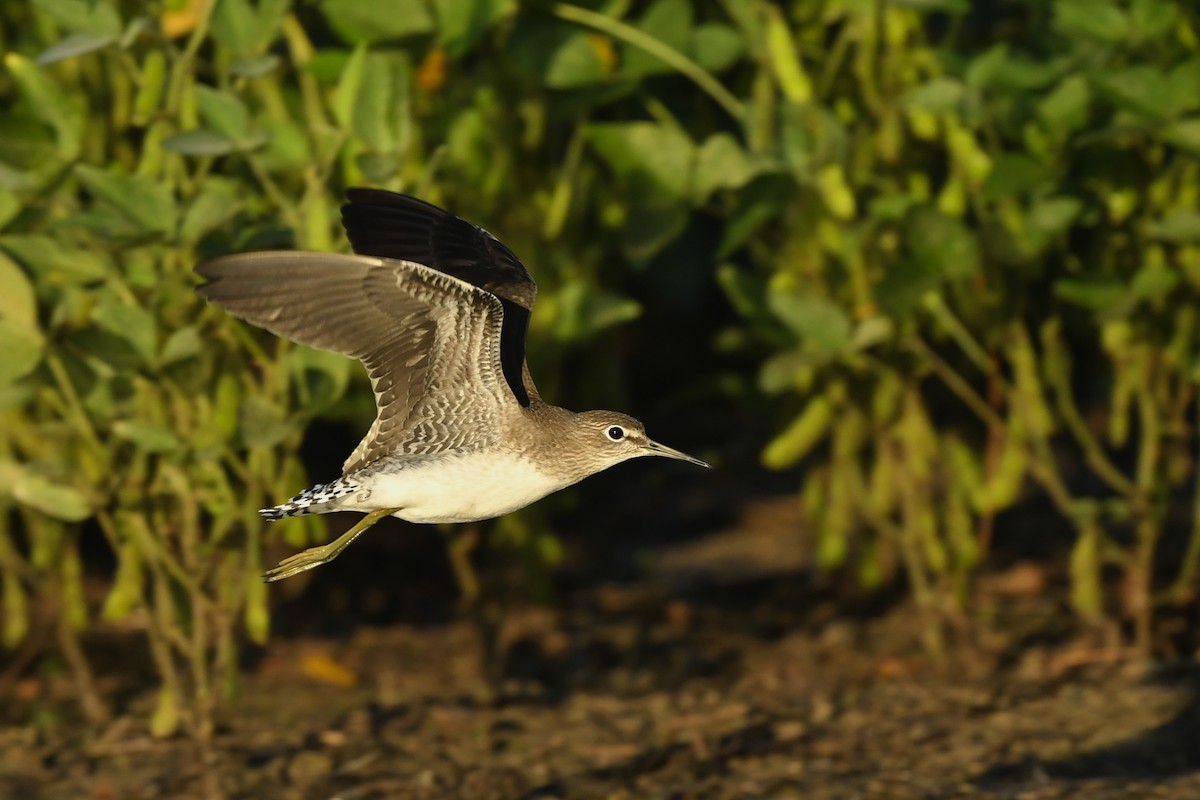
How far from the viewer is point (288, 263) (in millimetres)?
3760

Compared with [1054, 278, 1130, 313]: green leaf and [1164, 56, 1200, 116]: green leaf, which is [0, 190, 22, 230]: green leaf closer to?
[1054, 278, 1130, 313]: green leaf

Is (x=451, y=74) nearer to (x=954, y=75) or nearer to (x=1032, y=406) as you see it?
(x=954, y=75)

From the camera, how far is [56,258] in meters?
4.25

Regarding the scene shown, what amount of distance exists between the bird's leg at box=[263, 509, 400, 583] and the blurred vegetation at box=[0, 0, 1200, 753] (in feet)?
1.05

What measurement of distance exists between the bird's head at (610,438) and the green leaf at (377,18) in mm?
1308

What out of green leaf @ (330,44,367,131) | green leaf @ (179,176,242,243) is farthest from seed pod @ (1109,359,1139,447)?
green leaf @ (179,176,242,243)

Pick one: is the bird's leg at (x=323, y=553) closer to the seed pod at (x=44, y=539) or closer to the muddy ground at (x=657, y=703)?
the muddy ground at (x=657, y=703)

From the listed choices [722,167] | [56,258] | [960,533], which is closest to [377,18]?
[722,167]

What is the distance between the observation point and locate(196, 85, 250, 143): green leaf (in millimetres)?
4113

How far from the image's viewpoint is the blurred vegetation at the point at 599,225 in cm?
434

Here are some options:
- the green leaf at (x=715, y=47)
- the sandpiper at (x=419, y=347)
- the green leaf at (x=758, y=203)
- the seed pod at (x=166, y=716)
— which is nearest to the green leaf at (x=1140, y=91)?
the green leaf at (x=758, y=203)

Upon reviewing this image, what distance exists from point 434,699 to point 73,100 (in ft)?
7.50

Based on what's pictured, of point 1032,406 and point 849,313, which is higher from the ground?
point 849,313

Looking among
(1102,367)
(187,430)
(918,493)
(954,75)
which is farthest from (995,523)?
(187,430)
